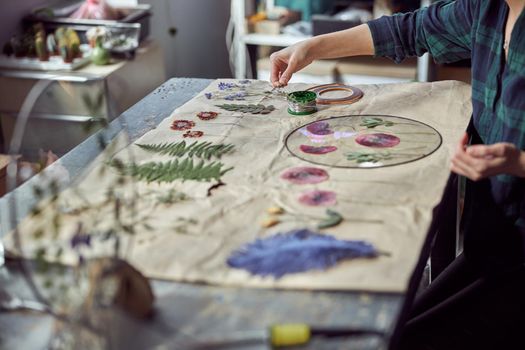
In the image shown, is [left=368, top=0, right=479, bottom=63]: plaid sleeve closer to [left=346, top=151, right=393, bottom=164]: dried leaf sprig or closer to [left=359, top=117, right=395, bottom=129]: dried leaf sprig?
[left=359, top=117, right=395, bottom=129]: dried leaf sprig

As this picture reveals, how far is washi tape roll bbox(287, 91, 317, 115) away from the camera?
155 cm

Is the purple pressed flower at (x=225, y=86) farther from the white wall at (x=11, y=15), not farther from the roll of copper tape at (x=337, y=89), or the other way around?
the white wall at (x=11, y=15)

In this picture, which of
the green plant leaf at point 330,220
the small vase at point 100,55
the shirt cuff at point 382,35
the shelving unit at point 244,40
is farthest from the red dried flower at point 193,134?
the shelving unit at point 244,40

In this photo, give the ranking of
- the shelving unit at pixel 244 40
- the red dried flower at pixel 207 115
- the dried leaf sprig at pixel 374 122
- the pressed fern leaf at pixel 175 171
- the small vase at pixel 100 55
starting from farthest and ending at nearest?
the shelving unit at pixel 244 40
the small vase at pixel 100 55
the red dried flower at pixel 207 115
the dried leaf sprig at pixel 374 122
the pressed fern leaf at pixel 175 171

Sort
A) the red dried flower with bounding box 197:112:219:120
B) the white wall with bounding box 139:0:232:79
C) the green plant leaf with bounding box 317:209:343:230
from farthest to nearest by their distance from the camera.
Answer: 1. the white wall with bounding box 139:0:232:79
2. the red dried flower with bounding box 197:112:219:120
3. the green plant leaf with bounding box 317:209:343:230

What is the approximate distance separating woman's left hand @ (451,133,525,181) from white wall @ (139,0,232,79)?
2.27 m

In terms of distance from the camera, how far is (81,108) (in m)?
2.61

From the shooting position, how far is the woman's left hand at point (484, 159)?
3.82ft

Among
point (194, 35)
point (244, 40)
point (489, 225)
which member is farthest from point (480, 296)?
point (194, 35)

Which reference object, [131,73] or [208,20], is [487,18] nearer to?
[131,73]

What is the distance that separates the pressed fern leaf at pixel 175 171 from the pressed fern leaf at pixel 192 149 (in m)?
0.03

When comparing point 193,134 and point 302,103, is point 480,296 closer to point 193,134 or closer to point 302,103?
point 302,103

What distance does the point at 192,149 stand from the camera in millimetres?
1400

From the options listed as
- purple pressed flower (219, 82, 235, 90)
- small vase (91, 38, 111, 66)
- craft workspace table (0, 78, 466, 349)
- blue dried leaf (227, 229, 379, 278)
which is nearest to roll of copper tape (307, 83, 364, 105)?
purple pressed flower (219, 82, 235, 90)
